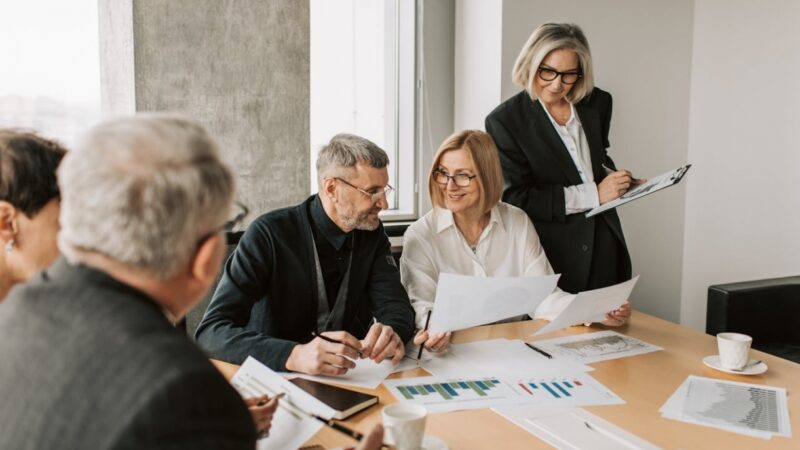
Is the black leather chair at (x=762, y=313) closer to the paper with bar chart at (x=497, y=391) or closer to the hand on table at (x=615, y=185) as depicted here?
the hand on table at (x=615, y=185)

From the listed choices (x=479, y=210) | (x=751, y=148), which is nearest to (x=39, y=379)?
(x=479, y=210)

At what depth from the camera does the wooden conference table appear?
1199 millimetres

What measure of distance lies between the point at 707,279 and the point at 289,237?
9.29ft

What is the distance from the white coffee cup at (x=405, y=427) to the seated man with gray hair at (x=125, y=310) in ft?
1.38

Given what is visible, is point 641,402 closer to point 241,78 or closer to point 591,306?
point 591,306

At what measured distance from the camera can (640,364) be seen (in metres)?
1.64

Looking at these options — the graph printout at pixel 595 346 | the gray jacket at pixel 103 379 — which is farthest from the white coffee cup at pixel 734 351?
the gray jacket at pixel 103 379

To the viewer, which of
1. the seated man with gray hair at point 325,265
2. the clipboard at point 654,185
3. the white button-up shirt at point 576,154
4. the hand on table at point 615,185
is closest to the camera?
the seated man with gray hair at point 325,265

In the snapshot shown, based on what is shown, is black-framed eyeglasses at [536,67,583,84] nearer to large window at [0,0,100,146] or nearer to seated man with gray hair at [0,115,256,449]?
large window at [0,0,100,146]

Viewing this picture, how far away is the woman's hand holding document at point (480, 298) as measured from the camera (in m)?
1.61

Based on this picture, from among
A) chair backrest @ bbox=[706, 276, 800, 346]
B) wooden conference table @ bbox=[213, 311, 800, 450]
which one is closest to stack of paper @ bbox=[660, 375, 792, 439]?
wooden conference table @ bbox=[213, 311, 800, 450]

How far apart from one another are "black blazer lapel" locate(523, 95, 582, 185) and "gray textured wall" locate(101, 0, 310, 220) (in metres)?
1.00

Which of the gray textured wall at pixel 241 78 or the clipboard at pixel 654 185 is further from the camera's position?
the gray textured wall at pixel 241 78

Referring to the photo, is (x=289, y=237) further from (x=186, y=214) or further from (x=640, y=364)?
(x=186, y=214)
